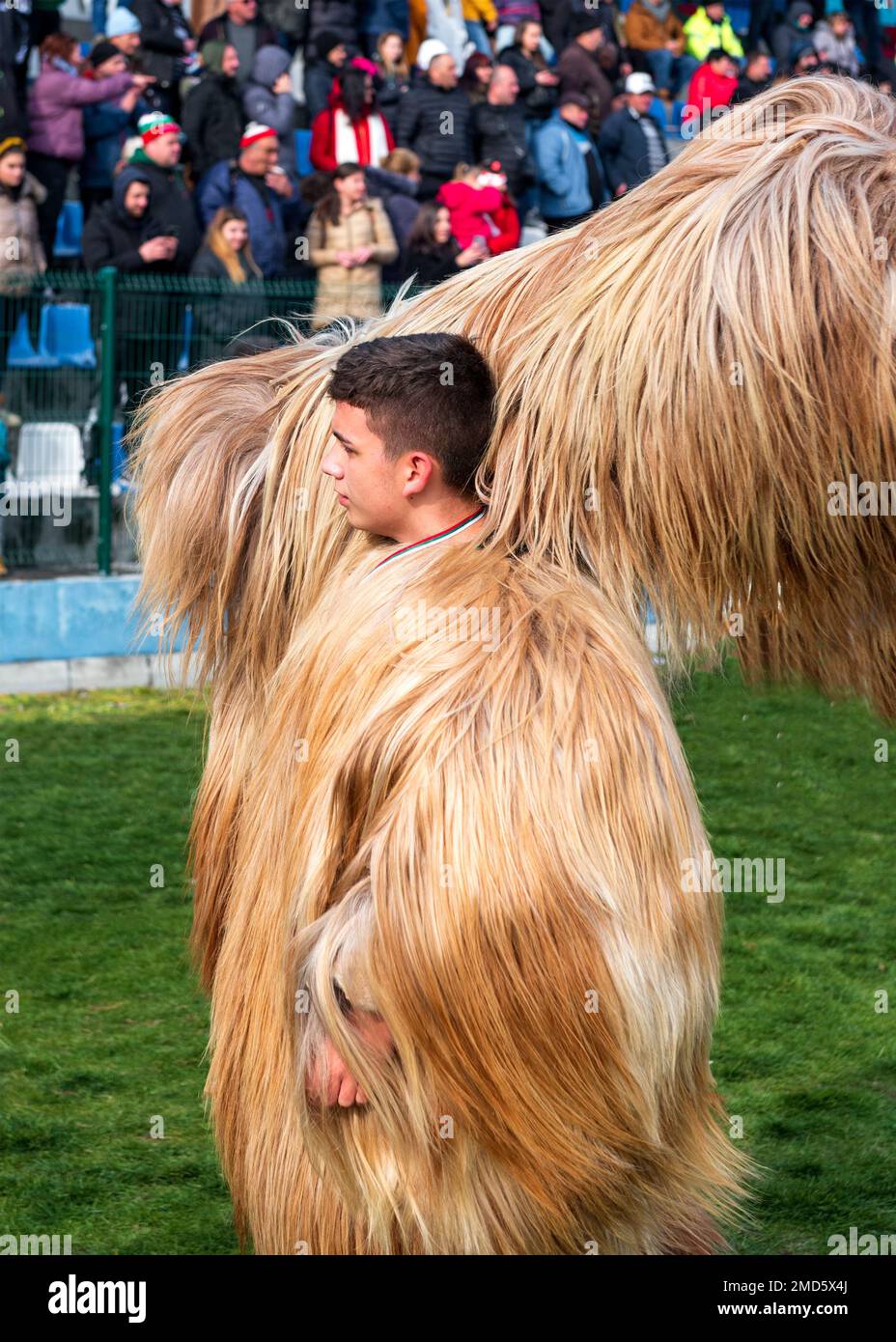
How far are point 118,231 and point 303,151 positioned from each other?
13.5 feet

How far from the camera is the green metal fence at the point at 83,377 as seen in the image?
1039cm

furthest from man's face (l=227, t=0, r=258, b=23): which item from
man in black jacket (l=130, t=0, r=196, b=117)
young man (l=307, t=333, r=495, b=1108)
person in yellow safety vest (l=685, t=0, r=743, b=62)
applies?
young man (l=307, t=333, r=495, b=1108)

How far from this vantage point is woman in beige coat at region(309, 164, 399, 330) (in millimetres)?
12070

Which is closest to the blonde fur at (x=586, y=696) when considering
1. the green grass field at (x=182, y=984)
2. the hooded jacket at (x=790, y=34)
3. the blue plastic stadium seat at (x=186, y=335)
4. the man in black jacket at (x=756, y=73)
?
the green grass field at (x=182, y=984)

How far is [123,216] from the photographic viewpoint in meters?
11.3

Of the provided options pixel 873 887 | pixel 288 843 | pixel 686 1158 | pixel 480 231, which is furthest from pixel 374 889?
pixel 480 231

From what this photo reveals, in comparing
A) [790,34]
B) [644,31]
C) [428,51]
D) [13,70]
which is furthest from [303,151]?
[790,34]

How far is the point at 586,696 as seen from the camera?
7.69 ft

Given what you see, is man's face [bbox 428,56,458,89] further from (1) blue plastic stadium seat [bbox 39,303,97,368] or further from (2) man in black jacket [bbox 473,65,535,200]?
(1) blue plastic stadium seat [bbox 39,303,97,368]

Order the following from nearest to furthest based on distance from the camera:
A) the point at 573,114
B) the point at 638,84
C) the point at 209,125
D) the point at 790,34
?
the point at 209,125
the point at 573,114
the point at 638,84
the point at 790,34

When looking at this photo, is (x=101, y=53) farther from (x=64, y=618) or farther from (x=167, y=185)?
(x=64, y=618)

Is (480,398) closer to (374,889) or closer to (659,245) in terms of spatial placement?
(659,245)
